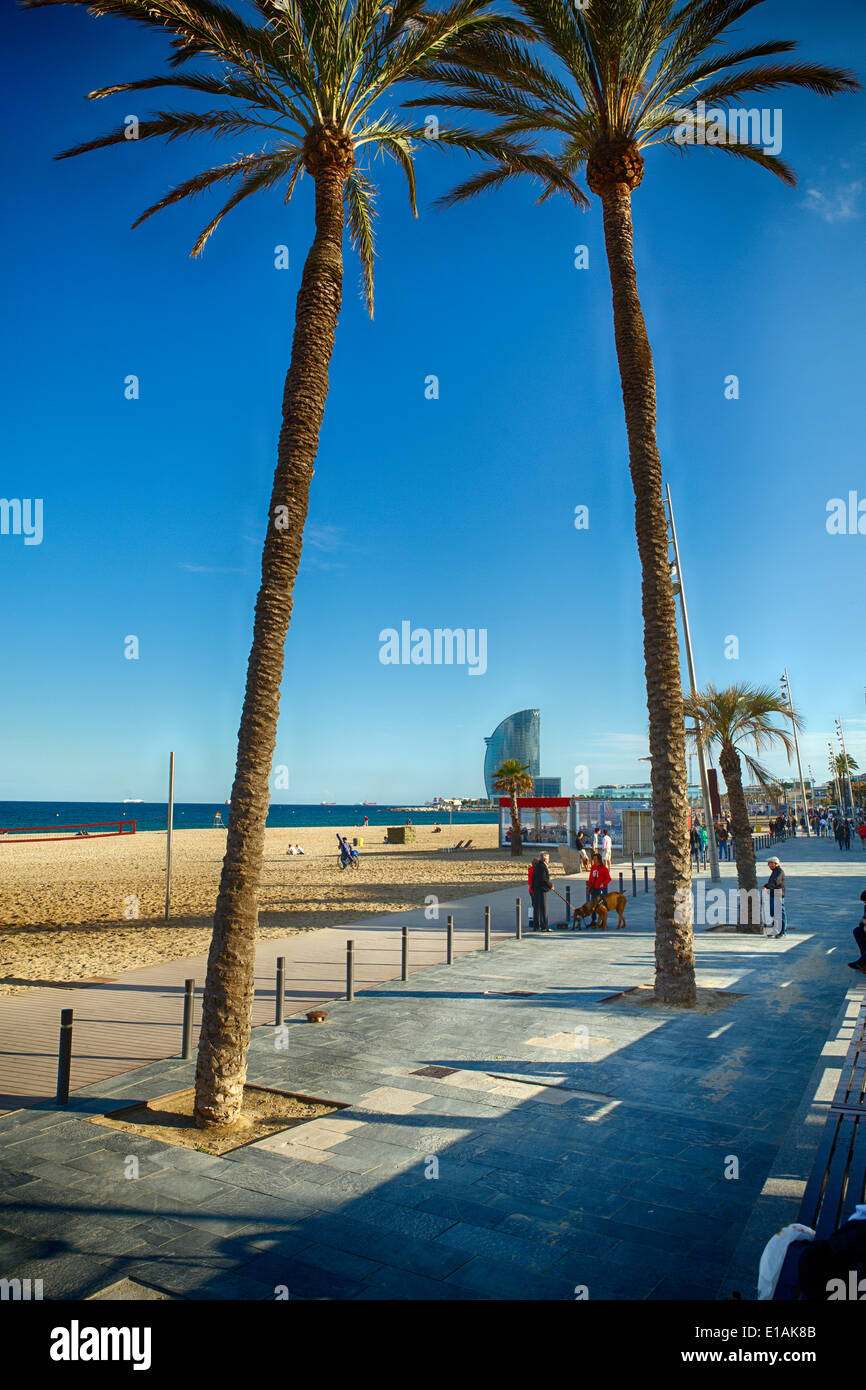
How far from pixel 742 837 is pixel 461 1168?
13166 mm

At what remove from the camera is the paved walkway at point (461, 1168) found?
14.0 ft

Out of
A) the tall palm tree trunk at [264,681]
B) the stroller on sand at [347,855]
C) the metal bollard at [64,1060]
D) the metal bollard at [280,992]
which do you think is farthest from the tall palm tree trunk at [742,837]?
the stroller on sand at [347,855]

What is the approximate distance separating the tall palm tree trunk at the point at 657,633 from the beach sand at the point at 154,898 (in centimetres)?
869

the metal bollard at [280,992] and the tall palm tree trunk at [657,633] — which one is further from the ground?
the tall palm tree trunk at [657,633]

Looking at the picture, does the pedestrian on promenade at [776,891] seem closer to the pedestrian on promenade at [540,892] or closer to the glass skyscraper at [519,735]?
the pedestrian on promenade at [540,892]

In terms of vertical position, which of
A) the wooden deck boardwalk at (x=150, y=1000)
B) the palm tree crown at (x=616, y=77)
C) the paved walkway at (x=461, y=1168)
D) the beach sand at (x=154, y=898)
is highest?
the palm tree crown at (x=616, y=77)

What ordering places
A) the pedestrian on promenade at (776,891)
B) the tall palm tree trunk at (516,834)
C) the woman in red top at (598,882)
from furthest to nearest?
the tall palm tree trunk at (516,834) < the woman in red top at (598,882) < the pedestrian on promenade at (776,891)

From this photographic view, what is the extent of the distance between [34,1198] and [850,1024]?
758 cm

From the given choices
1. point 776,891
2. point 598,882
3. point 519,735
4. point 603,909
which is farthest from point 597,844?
point 519,735

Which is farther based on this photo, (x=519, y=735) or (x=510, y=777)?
(x=519, y=735)

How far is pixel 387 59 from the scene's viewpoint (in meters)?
8.60

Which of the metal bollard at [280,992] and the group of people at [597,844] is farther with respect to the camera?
the group of people at [597,844]

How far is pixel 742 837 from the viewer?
671 inches

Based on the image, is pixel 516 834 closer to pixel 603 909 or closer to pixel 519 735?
pixel 603 909
